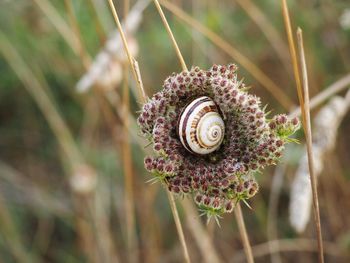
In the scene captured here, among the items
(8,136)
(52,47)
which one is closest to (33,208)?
(8,136)

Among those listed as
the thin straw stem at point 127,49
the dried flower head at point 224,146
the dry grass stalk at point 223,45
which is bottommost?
the dried flower head at point 224,146

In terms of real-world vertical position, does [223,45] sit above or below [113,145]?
below

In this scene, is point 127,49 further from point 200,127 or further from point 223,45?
point 223,45

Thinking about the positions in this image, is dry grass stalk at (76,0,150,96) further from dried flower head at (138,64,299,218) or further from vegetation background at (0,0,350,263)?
dried flower head at (138,64,299,218)

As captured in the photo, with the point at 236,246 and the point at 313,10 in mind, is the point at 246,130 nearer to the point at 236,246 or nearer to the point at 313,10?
the point at 236,246

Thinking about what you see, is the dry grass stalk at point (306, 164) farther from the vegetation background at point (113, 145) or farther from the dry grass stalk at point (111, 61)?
the dry grass stalk at point (111, 61)

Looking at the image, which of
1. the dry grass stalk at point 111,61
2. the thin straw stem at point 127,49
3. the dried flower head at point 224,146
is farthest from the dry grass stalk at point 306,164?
the dry grass stalk at point 111,61

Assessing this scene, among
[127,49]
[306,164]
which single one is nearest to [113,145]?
[306,164]
